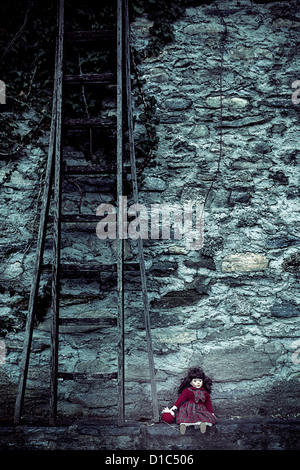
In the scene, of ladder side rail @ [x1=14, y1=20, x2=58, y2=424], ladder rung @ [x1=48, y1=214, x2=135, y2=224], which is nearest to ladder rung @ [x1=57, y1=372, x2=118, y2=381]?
ladder side rail @ [x1=14, y1=20, x2=58, y2=424]

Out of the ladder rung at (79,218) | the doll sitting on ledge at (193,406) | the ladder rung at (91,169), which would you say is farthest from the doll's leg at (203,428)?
the ladder rung at (91,169)

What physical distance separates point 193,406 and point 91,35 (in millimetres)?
2473

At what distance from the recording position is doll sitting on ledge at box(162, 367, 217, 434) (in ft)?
6.60

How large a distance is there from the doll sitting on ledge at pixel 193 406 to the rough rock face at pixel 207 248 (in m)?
0.25

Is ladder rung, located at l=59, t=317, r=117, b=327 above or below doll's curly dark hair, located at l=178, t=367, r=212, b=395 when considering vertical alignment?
above

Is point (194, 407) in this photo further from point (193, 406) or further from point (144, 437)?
point (144, 437)

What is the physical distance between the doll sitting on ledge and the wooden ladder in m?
0.14

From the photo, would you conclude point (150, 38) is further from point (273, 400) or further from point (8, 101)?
point (273, 400)

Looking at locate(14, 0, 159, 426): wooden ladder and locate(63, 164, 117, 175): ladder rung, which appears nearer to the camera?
locate(14, 0, 159, 426): wooden ladder

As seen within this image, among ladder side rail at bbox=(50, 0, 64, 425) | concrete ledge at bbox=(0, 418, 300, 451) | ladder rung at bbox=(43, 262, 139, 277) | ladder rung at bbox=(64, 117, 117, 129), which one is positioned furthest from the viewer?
ladder rung at bbox=(64, 117, 117, 129)

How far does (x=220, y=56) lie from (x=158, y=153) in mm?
841

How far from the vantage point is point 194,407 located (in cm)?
206

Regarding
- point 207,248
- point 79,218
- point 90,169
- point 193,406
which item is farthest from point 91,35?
point 193,406

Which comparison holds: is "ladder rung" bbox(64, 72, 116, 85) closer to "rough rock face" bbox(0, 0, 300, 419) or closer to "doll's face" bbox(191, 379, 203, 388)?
"rough rock face" bbox(0, 0, 300, 419)
